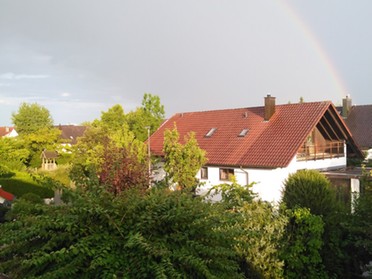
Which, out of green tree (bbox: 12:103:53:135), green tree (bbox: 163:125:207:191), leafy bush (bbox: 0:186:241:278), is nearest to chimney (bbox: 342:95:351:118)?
green tree (bbox: 163:125:207:191)

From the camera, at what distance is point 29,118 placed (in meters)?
63.5

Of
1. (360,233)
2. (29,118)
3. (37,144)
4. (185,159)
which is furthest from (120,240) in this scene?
(29,118)

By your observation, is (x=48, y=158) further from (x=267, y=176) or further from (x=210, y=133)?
(x=267, y=176)

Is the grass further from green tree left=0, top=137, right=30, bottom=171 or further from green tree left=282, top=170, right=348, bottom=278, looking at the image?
green tree left=282, top=170, right=348, bottom=278

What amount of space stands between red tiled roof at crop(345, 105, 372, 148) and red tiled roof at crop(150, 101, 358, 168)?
14.0 m

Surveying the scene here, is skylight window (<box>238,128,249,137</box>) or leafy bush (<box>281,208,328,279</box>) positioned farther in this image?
skylight window (<box>238,128,249,137</box>)

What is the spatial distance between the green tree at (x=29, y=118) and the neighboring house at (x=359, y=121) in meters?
45.3

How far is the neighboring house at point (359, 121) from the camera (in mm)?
35500

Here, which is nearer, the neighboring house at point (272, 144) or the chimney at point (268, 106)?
the neighboring house at point (272, 144)

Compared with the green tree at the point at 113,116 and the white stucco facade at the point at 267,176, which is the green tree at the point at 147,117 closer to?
the green tree at the point at 113,116

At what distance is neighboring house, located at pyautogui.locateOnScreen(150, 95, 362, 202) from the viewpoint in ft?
65.5

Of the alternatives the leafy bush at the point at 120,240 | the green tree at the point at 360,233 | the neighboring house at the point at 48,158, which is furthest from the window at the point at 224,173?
the neighboring house at the point at 48,158

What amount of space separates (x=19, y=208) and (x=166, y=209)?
77.2 inches

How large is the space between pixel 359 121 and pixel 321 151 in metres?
18.3
